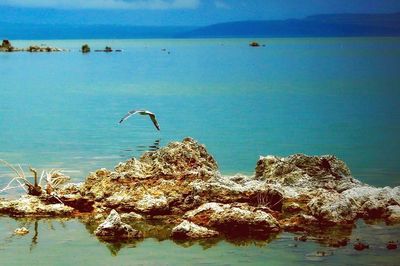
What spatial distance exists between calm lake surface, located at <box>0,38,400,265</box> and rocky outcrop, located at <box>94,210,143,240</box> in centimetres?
35

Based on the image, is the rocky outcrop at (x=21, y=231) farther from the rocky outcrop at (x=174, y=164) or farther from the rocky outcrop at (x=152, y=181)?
the rocky outcrop at (x=174, y=164)

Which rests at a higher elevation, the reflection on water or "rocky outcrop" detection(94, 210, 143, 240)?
"rocky outcrop" detection(94, 210, 143, 240)

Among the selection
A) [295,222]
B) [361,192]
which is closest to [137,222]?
[295,222]

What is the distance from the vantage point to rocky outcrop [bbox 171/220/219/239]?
19.4m

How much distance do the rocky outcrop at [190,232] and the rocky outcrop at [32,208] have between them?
3371 millimetres

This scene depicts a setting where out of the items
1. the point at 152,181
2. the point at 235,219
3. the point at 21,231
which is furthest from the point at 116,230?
the point at 152,181

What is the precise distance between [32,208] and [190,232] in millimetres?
4429

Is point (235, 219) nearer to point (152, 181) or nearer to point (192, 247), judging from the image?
point (192, 247)

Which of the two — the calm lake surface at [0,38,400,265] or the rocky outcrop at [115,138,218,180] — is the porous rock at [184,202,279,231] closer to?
the calm lake surface at [0,38,400,265]

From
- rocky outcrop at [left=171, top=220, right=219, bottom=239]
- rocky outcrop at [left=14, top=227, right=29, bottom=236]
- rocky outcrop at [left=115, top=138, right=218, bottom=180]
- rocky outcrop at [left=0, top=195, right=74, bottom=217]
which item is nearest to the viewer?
rocky outcrop at [left=171, top=220, right=219, bottom=239]

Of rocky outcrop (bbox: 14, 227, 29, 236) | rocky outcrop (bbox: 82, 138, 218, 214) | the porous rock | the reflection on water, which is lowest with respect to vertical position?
the reflection on water

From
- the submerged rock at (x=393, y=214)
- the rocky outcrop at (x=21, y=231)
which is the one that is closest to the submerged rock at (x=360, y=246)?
the submerged rock at (x=393, y=214)

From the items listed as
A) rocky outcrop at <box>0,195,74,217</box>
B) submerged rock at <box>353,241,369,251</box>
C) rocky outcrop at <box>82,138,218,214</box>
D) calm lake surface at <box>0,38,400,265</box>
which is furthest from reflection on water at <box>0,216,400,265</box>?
rocky outcrop at <box>82,138,218,214</box>

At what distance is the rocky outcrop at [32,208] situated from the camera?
846 inches
